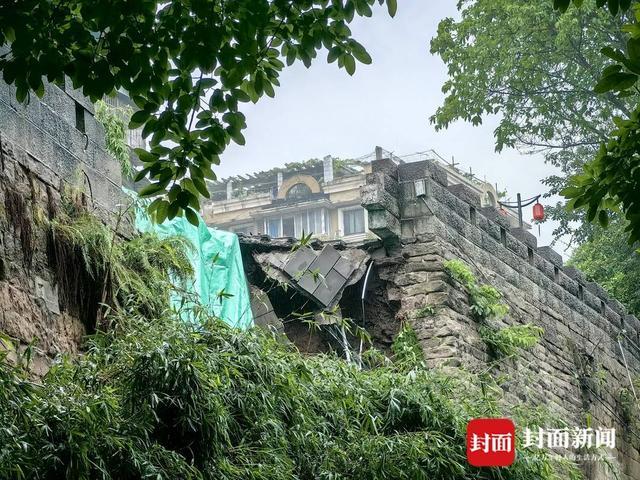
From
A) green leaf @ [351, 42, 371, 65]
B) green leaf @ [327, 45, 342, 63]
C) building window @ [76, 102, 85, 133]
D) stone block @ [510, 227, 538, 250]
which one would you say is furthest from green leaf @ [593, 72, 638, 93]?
stone block @ [510, 227, 538, 250]

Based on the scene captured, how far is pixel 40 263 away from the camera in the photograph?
276 inches

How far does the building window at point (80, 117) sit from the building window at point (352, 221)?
27175 millimetres

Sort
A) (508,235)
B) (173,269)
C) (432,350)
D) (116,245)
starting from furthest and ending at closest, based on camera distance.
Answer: (508,235) → (432,350) → (173,269) → (116,245)

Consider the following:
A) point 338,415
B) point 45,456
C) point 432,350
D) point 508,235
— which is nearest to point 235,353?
point 338,415

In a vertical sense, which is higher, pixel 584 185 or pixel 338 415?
pixel 584 185

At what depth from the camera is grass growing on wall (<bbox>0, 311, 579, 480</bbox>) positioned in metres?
5.74

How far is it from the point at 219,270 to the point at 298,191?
26.0 m

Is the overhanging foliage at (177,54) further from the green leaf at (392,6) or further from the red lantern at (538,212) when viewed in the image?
the red lantern at (538,212)

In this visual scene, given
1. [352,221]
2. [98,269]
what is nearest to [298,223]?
[352,221]

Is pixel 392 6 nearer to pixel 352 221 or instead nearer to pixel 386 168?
pixel 386 168

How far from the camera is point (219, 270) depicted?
981 cm

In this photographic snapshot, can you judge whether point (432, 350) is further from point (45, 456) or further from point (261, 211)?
point (261, 211)

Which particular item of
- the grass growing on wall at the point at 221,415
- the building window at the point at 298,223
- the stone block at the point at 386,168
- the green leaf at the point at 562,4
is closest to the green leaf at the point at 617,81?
the green leaf at the point at 562,4

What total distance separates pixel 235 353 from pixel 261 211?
28.2 meters
